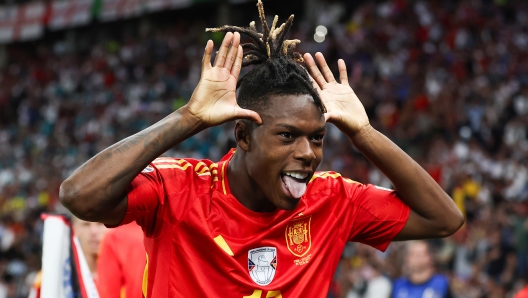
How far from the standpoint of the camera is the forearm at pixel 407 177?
133 inches

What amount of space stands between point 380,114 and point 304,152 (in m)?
11.4

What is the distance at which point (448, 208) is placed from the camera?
3.49 m

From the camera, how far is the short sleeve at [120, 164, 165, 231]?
298 cm

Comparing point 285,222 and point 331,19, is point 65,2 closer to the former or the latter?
point 331,19

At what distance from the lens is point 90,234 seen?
557 cm

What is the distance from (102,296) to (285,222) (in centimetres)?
192

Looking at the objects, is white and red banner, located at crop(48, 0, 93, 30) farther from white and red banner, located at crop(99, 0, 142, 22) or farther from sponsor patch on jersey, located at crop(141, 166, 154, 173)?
sponsor patch on jersey, located at crop(141, 166, 154, 173)

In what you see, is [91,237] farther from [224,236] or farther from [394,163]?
[394,163]

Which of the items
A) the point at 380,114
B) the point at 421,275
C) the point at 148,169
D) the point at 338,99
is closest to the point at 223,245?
the point at 148,169

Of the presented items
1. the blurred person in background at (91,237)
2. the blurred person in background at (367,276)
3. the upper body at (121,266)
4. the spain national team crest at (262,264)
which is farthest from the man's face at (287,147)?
the blurred person in background at (367,276)

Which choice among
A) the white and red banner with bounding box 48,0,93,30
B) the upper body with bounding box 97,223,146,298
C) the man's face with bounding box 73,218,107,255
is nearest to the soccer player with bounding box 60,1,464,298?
the upper body with bounding box 97,223,146,298

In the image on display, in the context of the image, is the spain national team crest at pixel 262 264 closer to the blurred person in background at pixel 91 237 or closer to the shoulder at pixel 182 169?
the shoulder at pixel 182 169

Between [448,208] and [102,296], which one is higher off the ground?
[448,208]

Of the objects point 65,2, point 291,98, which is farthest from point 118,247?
point 65,2
